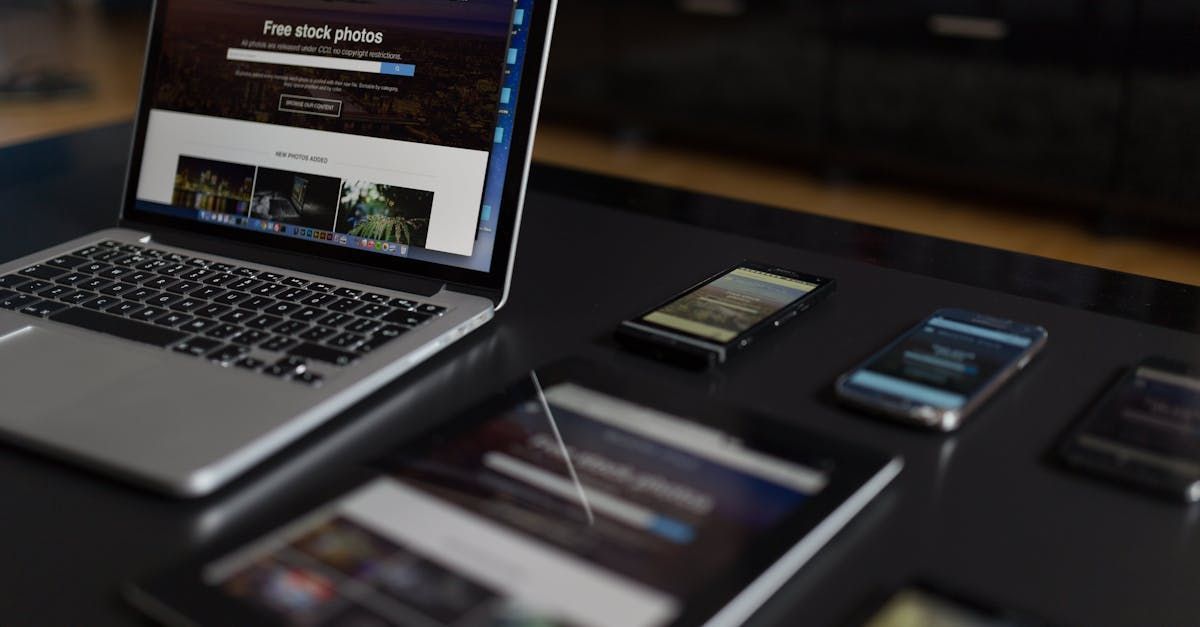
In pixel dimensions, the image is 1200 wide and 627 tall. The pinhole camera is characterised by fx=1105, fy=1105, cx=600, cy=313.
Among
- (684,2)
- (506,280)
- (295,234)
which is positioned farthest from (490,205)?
(684,2)

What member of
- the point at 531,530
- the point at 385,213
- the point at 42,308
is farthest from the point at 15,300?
the point at 531,530

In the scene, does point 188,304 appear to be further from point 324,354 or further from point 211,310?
point 324,354

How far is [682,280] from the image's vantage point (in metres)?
0.73

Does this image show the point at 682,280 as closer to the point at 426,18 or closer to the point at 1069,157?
the point at 426,18

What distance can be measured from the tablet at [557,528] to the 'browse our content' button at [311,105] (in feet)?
1.01

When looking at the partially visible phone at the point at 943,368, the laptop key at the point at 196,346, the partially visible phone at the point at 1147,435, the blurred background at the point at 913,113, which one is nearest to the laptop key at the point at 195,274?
the laptop key at the point at 196,346

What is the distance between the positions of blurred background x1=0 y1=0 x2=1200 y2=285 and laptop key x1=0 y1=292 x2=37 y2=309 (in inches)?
51.7

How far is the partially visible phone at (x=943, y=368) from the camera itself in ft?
1.78

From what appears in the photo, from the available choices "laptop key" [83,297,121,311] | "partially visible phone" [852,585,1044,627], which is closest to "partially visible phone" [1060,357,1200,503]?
"partially visible phone" [852,585,1044,627]

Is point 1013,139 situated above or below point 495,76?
above

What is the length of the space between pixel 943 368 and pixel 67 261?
57cm

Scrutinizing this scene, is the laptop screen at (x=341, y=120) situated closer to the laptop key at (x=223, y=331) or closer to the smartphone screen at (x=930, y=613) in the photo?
the laptop key at (x=223, y=331)

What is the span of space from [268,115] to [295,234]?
96 millimetres

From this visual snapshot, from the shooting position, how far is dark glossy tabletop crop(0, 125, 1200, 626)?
44cm
